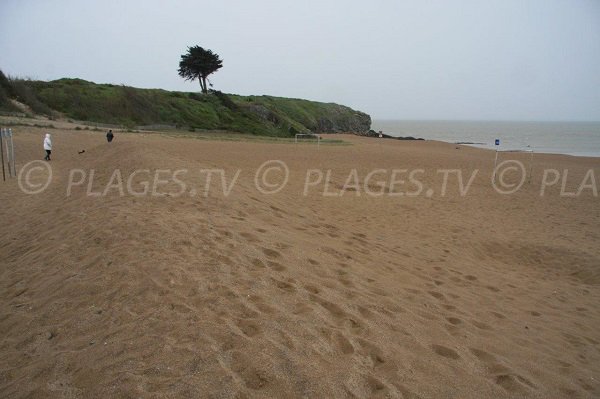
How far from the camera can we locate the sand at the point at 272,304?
2787 mm

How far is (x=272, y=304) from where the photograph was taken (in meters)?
3.63

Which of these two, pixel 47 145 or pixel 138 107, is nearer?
pixel 47 145

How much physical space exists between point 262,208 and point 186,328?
438 cm

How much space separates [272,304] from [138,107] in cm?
3842

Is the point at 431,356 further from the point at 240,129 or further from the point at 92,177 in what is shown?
the point at 240,129

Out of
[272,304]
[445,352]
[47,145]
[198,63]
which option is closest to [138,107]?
[198,63]

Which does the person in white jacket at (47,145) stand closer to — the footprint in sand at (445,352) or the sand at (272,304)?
the sand at (272,304)

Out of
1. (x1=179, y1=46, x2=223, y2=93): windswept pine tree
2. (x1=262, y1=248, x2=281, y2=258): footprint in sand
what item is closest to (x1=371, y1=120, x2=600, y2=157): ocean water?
(x1=262, y1=248, x2=281, y2=258): footprint in sand

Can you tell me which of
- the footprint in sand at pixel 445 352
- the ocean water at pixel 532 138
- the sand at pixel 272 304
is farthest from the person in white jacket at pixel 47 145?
the ocean water at pixel 532 138

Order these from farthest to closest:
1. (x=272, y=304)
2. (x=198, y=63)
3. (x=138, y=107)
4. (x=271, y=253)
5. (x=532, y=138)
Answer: (x=532, y=138), (x=198, y=63), (x=138, y=107), (x=271, y=253), (x=272, y=304)

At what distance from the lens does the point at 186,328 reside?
314 cm

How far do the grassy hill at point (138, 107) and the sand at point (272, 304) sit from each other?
28.2 meters

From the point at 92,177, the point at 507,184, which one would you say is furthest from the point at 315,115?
the point at 92,177

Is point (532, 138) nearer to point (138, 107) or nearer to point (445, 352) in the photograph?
point (138, 107)
